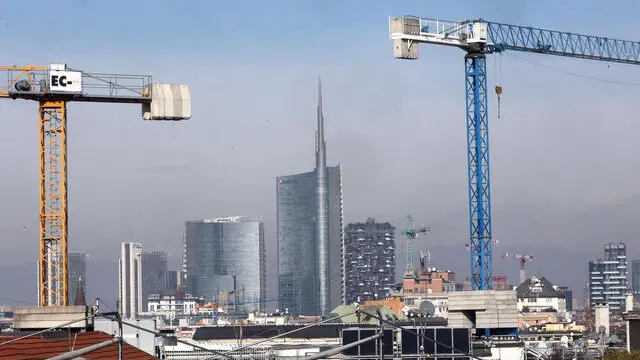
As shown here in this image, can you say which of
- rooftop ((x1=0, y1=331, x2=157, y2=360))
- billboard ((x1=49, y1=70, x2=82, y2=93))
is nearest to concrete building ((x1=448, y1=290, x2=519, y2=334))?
billboard ((x1=49, y1=70, x2=82, y2=93))

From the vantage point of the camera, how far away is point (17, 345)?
60469 mm

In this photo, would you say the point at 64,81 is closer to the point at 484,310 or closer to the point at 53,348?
the point at 53,348

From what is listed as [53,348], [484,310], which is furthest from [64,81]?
[484,310]

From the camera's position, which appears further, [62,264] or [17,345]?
[62,264]

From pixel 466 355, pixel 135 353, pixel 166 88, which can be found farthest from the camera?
pixel 166 88

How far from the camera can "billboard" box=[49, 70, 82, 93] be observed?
91.0 metres

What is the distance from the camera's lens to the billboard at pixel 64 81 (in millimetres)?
91000

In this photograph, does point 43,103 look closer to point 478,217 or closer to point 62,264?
point 62,264

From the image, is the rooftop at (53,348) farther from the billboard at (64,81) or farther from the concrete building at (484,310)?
the concrete building at (484,310)

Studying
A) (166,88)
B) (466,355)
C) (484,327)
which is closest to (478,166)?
(484,327)

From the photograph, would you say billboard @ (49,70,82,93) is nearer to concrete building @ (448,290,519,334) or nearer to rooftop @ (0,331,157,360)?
rooftop @ (0,331,157,360)

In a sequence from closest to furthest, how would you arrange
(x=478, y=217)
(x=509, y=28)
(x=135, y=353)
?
(x=135, y=353) → (x=478, y=217) → (x=509, y=28)

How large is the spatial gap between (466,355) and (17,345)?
19.6 metres

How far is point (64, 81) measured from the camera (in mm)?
91438
